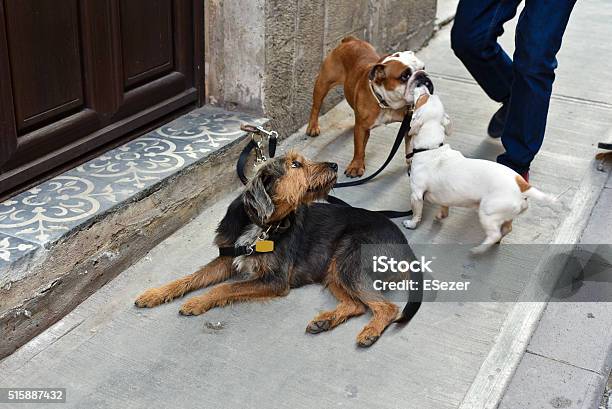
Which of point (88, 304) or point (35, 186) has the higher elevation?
point (35, 186)

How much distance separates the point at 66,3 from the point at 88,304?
1.41 meters

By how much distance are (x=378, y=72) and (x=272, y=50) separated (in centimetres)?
67

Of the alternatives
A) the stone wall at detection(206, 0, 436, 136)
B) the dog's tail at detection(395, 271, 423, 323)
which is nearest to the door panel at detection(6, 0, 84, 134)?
the stone wall at detection(206, 0, 436, 136)

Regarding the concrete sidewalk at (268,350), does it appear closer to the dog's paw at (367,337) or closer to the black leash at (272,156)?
the dog's paw at (367,337)

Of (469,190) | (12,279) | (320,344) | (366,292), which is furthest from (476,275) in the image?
(12,279)

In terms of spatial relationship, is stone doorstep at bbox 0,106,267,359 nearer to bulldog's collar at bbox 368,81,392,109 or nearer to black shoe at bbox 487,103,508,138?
bulldog's collar at bbox 368,81,392,109

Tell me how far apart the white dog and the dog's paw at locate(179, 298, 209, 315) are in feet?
4.27

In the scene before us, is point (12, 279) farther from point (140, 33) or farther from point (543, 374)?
point (543, 374)

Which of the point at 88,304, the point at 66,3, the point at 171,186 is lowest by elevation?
the point at 88,304

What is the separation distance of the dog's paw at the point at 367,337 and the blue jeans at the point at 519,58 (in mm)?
1773

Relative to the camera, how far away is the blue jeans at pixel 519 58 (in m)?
4.10

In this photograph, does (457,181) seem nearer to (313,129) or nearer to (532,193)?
(532,193)

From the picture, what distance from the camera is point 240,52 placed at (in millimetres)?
4590

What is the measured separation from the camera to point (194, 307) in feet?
10.9
